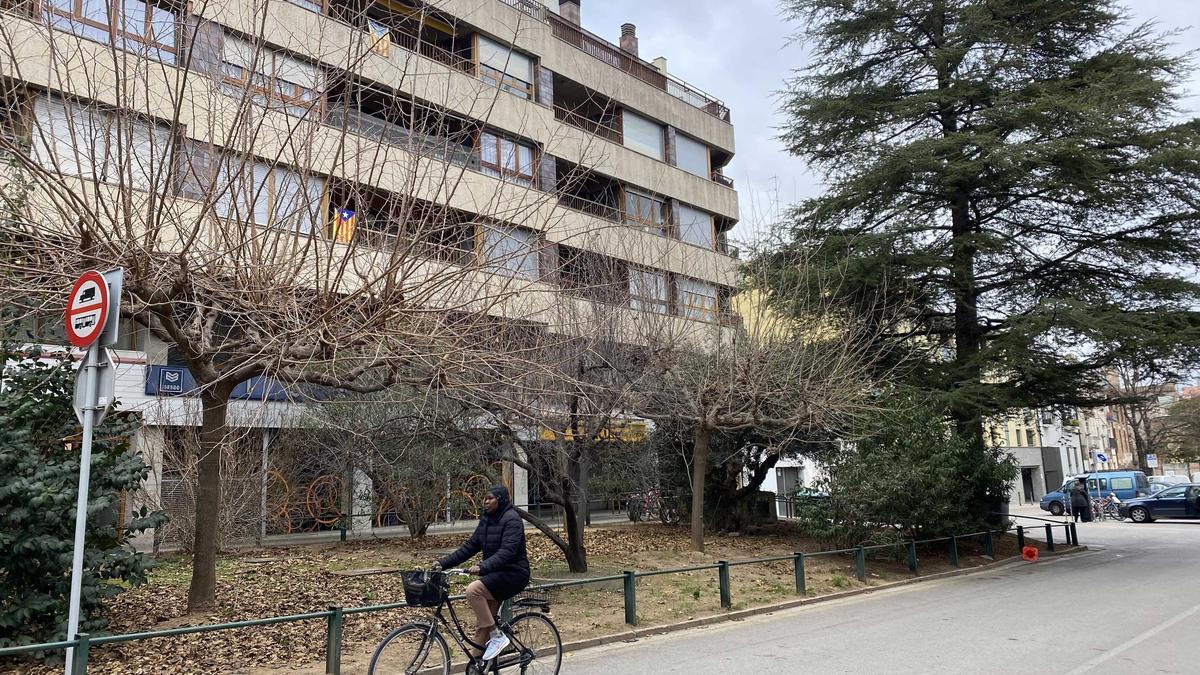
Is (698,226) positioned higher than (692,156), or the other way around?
(692,156)

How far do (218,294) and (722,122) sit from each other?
3102 centimetres

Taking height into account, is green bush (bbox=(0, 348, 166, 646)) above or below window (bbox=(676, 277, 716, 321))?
below

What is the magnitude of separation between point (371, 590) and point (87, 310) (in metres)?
6.97

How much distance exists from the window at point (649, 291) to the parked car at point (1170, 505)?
28.3 meters

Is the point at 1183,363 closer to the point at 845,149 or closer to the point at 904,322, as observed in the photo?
the point at 904,322

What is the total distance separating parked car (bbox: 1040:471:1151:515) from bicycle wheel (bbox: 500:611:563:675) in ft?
123

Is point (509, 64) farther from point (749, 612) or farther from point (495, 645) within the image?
point (495, 645)

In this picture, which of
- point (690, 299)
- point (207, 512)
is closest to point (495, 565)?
point (207, 512)

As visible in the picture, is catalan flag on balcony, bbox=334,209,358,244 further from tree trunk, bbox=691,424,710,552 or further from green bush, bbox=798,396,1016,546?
green bush, bbox=798,396,1016,546

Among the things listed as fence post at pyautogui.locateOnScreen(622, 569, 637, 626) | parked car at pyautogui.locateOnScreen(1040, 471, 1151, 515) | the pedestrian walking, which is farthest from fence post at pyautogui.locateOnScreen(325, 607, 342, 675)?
parked car at pyautogui.locateOnScreen(1040, 471, 1151, 515)

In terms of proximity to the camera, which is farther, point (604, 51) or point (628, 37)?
point (628, 37)

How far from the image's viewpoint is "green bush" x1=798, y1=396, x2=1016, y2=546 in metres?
16.3

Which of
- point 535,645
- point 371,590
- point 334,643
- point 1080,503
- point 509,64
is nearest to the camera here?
point 535,645

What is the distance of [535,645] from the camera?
703 centimetres
